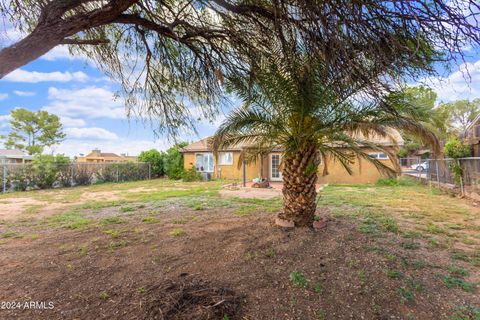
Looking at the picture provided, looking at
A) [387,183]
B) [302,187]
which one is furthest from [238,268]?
[387,183]

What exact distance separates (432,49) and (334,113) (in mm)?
1907

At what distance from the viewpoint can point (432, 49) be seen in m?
3.40

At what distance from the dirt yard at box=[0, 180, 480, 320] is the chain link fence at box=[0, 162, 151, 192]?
378 inches

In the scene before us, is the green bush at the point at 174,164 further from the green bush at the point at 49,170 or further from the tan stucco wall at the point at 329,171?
the green bush at the point at 49,170

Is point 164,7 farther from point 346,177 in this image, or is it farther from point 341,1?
point 346,177

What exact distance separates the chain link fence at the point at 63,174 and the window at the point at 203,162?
4913mm

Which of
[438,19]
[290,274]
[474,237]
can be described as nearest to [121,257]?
[290,274]

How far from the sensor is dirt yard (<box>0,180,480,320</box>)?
288cm

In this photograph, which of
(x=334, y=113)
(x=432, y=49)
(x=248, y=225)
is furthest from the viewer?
(x=248, y=225)

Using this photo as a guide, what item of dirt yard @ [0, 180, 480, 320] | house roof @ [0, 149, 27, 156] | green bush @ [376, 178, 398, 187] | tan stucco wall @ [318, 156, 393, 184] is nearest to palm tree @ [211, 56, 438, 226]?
dirt yard @ [0, 180, 480, 320]

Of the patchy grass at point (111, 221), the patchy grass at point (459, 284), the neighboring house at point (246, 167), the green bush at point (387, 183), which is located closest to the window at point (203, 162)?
the neighboring house at point (246, 167)

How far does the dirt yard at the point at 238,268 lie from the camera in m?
2.88

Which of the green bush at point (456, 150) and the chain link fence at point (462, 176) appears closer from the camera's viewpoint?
the chain link fence at point (462, 176)

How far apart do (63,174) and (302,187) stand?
1657 cm
